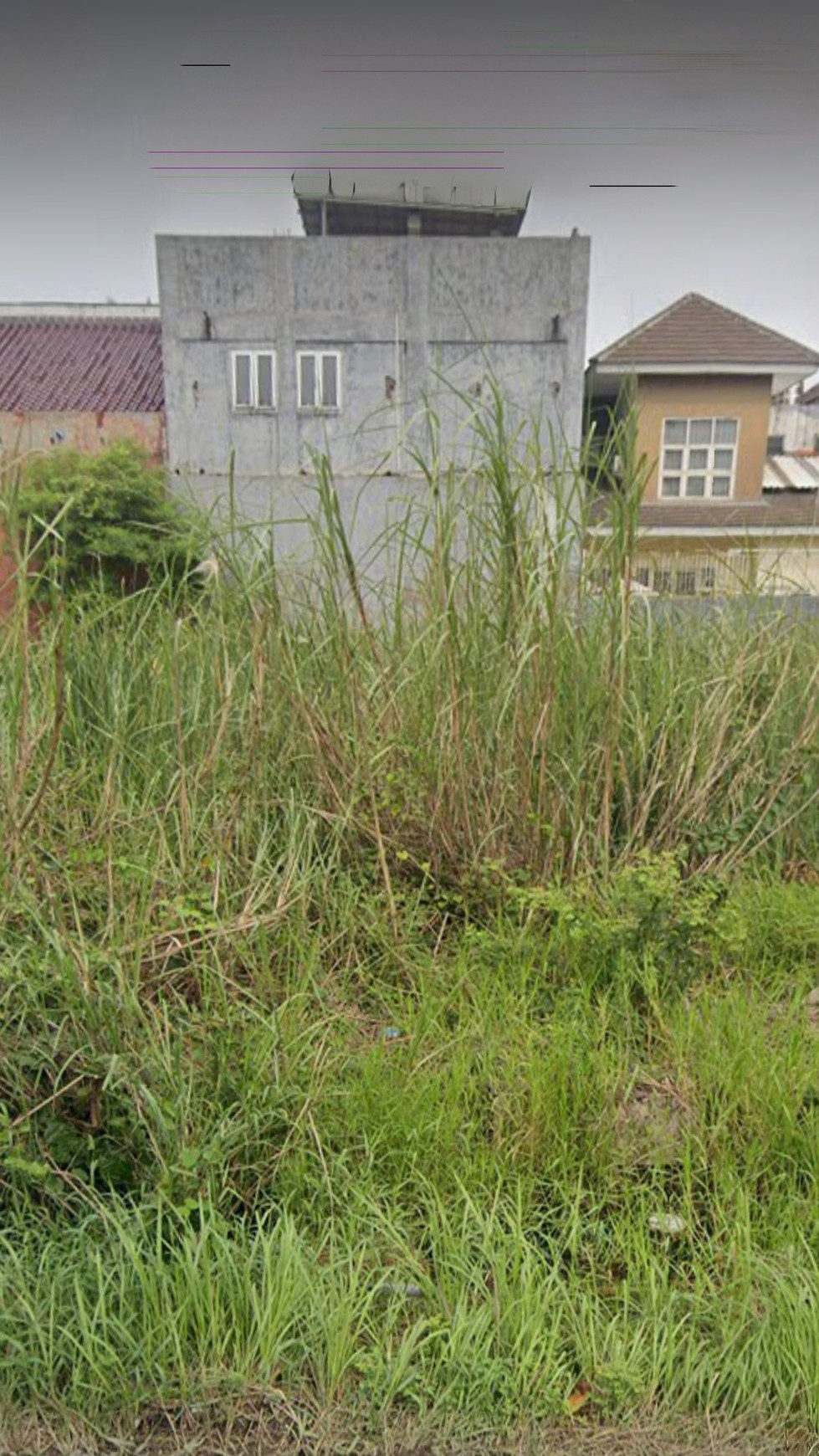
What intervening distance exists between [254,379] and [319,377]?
1.15 meters

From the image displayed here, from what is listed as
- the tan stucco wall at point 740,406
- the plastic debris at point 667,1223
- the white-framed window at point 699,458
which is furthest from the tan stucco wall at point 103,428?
the plastic debris at point 667,1223

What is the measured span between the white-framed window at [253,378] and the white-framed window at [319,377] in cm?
47

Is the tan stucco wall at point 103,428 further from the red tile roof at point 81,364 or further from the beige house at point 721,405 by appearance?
the beige house at point 721,405

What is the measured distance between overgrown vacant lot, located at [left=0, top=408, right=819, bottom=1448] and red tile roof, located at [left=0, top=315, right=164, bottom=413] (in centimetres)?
1375

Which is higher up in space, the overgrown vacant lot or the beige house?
the beige house

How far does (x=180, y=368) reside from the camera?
13.9m

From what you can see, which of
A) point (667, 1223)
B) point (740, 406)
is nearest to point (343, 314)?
point (740, 406)

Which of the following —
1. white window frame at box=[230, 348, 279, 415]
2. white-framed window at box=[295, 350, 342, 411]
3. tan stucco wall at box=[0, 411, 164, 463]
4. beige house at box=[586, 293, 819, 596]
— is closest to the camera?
tan stucco wall at box=[0, 411, 164, 463]

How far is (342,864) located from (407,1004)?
1.59 feet

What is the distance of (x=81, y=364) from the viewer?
15.1 metres

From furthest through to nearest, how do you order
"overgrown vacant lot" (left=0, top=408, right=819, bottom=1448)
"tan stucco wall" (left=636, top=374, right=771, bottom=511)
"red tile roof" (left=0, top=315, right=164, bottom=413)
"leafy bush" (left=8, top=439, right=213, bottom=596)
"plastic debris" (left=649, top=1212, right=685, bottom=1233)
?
"tan stucco wall" (left=636, top=374, right=771, bottom=511) → "red tile roof" (left=0, top=315, right=164, bottom=413) → "leafy bush" (left=8, top=439, right=213, bottom=596) → "plastic debris" (left=649, top=1212, right=685, bottom=1233) → "overgrown vacant lot" (left=0, top=408, right=819, bottom=1448)

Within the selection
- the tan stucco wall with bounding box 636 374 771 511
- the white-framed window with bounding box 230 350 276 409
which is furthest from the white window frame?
the tan stucco wall with bounding box 636 374 771 511

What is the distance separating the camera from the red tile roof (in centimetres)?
1433

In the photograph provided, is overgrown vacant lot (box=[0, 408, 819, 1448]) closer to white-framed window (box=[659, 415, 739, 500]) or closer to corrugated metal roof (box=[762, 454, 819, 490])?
white-framed window (box=[659, 415, 739, 500])
